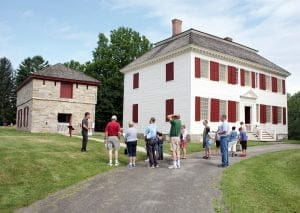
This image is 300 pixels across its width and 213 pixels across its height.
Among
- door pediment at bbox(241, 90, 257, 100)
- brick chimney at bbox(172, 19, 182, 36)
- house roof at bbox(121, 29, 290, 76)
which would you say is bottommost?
door pediment at bbox(241, 90, 257, 100)

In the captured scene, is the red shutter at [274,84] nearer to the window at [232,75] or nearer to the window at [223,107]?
the window at [232,75]

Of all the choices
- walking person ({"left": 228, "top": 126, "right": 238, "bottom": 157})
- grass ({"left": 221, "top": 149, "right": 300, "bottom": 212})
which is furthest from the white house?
grass ({"left": 221, "top": 149, "right": 300, "bottom": 212})

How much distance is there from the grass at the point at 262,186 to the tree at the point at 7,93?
5506 cm

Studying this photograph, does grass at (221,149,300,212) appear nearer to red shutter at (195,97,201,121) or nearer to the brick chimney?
red shutter at (195,97,201,121)

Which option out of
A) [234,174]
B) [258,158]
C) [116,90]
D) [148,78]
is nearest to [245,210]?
[234,174]

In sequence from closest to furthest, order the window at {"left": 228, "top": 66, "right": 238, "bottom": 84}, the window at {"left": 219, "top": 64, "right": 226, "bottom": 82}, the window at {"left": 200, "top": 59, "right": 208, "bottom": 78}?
the window at {"left": 200, "top": 59, "right": 208, "bottom": 78}, the window at {"left": 219, "top": 64, "right": 226, "bottom": 82}, the window at {"left": 228, "top": 66, "right": 238, "bottom": 84}

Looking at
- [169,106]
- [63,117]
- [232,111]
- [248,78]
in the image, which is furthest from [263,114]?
[63,117]

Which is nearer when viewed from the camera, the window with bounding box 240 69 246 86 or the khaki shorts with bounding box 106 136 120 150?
the khaki shorts with bounding box 106 136 120 150

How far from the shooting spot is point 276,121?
2953cm

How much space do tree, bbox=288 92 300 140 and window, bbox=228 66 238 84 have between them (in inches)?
593

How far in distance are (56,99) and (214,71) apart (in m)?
13.8

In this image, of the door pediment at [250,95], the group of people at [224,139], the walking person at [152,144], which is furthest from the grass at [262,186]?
the door pediment at [250,95]

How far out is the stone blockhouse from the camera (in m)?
28.4

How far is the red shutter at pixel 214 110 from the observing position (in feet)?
79.0
